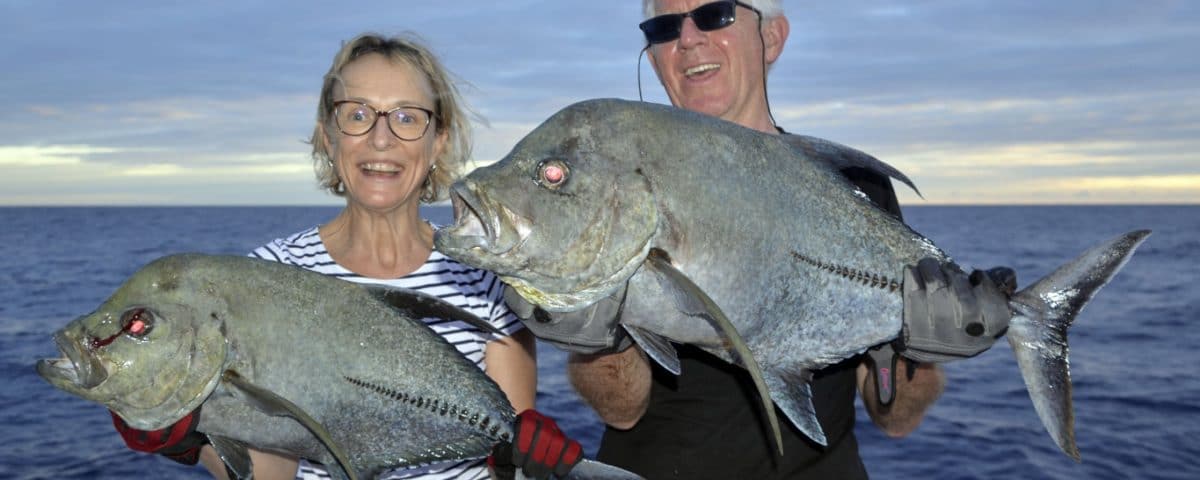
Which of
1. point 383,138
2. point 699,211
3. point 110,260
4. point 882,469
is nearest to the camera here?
point 699,211

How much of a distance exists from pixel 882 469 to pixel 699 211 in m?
9.83

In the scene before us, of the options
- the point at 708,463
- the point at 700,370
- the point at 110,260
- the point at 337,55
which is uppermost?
the point at 337,55

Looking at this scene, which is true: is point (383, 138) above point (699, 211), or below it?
above

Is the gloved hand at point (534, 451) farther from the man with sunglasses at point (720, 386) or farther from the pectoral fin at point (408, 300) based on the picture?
the man with sunglasses at point (720, 386)

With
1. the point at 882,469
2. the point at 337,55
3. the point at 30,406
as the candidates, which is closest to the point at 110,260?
the point at 30,406

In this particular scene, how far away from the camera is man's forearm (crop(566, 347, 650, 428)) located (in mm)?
3738

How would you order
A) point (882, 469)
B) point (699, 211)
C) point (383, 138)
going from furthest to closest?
point (882, 469) < point (383, 138) < point (699, 211)

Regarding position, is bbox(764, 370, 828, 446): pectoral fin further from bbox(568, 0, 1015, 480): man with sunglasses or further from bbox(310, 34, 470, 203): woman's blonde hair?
bbox(310, 34, 470, 203): woman's blonde hair

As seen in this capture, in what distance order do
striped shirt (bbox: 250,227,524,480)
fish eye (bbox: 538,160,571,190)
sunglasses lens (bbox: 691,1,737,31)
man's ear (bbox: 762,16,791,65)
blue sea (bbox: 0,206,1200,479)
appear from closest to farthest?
fish eye (bbox: 538,160,571,190) < striped shirt (bbox: 250,227,524,480) < sunglasses lens (bbox: 691,1,737,31) < man's ear (bbox: 762,16,791,65) < blue sea (bbox: 0,206,1200,479)

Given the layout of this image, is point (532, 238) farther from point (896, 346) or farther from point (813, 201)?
point (896, 346)

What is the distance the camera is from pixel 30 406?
14.1m

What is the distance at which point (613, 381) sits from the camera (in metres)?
3.75

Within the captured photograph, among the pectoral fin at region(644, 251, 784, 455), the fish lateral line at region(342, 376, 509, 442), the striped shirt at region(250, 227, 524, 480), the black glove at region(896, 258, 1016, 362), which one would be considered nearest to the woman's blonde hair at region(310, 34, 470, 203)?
the striped shirt at region(250, 227, 524, 480)

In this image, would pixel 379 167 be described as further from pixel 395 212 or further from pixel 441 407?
pixel 441 407
